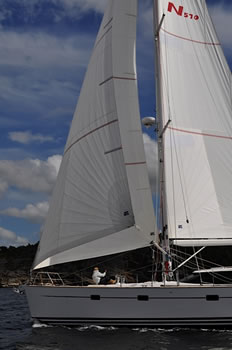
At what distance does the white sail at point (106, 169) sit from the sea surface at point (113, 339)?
2.24 meters

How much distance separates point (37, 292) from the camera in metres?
14.3

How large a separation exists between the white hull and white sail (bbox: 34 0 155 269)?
1.34 m

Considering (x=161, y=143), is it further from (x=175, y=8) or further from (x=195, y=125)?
(x=175, y=8)

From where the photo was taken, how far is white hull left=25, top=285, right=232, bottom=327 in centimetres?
1346

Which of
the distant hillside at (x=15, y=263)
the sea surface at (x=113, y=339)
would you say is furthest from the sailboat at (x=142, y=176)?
the distant hillside at (x=15, y=263)

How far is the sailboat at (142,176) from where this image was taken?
1364cm

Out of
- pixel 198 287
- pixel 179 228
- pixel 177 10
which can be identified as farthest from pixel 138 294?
pixel 177 10

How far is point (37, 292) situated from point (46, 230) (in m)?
2.12

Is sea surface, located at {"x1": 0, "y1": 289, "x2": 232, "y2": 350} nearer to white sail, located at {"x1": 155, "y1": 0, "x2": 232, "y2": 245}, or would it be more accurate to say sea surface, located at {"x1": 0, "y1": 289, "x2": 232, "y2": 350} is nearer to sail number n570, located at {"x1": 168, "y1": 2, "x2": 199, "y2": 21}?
white sail, located at {"x1": 155, "y1": 0, "x2": 232, "y2": 245}

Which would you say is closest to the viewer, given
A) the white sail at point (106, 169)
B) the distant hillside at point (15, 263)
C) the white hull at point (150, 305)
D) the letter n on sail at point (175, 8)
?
the white hull at point (150, 305)

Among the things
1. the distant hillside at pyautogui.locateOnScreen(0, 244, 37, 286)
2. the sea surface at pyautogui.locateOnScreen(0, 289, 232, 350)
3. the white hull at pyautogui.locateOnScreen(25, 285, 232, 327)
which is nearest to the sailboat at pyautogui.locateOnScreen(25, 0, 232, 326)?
the white hull at pyautogui.locateOnScreen(25, 285, 232, 327)

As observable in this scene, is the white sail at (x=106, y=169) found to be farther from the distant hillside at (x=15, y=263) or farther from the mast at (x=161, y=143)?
the distant hillside at (x=15, y=263)

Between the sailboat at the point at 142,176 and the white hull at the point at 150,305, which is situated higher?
the sailboat at the point at 142,176

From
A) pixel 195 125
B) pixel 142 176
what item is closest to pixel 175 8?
pixel 195 125
